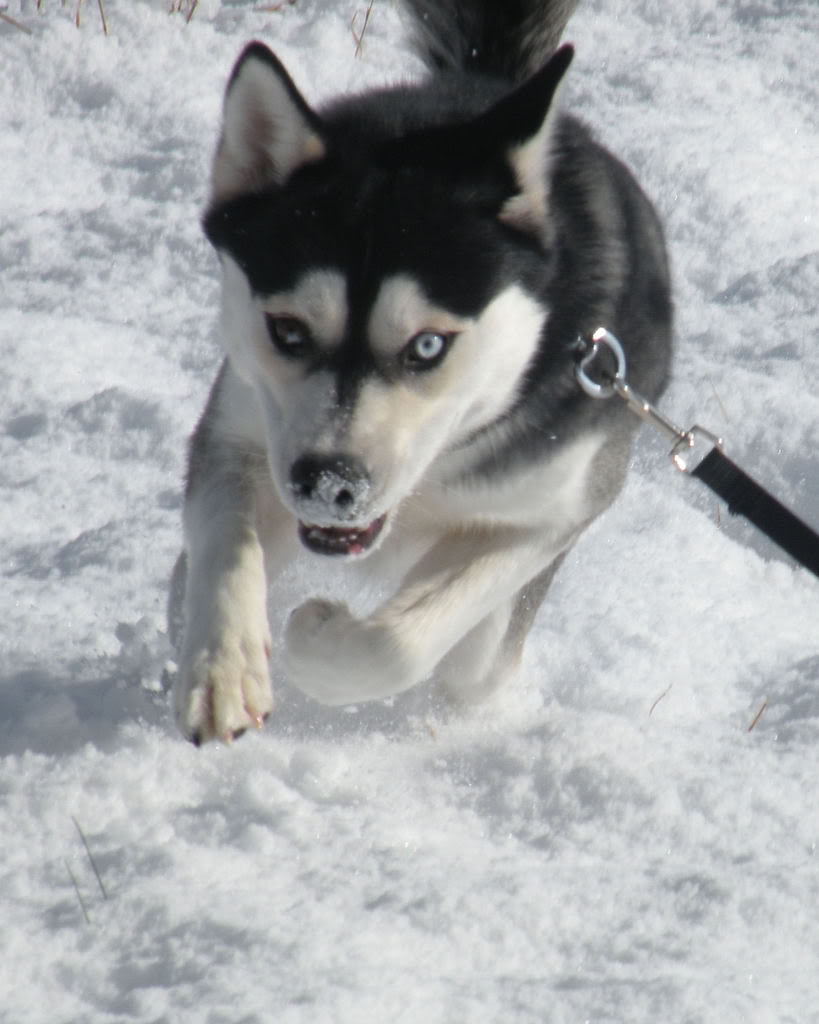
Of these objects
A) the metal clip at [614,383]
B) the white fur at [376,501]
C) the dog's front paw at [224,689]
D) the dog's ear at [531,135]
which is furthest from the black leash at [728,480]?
the dog's front paw at [224,689]

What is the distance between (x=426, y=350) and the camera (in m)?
2.27

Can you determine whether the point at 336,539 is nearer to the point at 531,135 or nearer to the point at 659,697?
the point at 531,135

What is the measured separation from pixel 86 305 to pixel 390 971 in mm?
2877

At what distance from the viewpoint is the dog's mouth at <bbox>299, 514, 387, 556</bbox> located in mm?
2297

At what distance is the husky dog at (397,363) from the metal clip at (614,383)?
0.05 meters

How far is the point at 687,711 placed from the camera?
10.4 ft

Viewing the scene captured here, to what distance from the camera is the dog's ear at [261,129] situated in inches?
91.7

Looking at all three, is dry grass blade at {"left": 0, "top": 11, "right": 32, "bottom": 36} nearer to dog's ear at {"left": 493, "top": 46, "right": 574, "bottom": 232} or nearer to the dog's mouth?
dog's ear at {"left": 493, "top": 46, "right": 574, "bottom": 232}

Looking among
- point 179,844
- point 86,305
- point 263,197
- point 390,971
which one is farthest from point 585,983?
point 86,305

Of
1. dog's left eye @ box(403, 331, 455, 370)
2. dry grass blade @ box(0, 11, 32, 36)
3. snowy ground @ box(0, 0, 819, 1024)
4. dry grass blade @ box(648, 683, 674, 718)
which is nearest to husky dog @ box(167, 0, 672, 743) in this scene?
dog's left eye @ box(403, 331, 455, 370)

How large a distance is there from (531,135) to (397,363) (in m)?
0.46

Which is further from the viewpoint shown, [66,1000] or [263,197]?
[263,197]

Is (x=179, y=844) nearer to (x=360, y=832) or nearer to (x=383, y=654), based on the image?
(x=360, y=832)

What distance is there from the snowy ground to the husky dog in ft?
1.02
